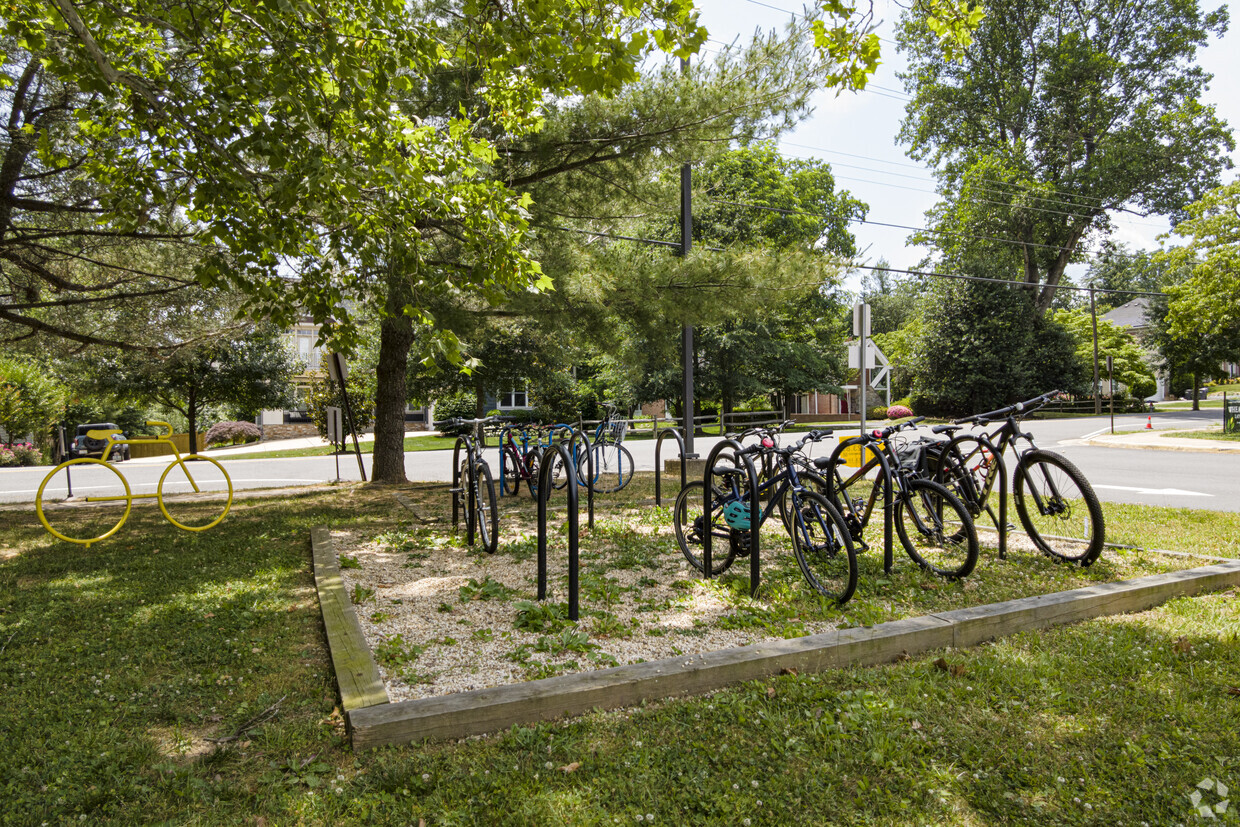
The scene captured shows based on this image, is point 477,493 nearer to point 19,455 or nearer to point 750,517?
point 750,517

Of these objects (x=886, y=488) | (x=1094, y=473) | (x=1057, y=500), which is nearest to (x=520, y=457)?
(x=886, y=488)

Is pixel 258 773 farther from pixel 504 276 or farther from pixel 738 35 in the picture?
pixel 738 35

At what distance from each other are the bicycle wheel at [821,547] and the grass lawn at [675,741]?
11.8 inches

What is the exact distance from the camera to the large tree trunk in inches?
478

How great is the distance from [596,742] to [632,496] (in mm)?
7504

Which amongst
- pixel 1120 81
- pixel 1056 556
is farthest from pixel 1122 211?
pixel 1056 556

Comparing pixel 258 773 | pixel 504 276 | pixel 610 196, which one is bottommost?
pixel 258 773

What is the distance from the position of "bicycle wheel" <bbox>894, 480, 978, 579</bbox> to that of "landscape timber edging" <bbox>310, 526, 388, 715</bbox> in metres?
3.63

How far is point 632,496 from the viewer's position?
10.4 metres

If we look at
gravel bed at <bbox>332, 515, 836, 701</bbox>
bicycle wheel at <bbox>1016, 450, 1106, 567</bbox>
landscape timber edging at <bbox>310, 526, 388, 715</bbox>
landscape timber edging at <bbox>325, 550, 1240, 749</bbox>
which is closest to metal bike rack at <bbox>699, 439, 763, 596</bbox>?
gravel bed at <bbox>332, 515, 836, 701</bbox>

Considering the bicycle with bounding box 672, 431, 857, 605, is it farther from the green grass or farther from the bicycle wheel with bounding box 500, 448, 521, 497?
the green grass

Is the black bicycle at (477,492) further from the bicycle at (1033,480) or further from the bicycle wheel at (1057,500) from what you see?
the bicycle wheel at (1057,500)

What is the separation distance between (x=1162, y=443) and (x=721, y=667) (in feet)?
66.3

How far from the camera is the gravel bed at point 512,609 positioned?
12.1 feet
